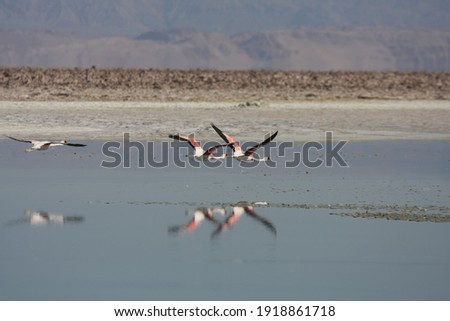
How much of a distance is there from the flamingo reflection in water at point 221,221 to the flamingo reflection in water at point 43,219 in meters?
1.22

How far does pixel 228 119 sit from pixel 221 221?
589 inches

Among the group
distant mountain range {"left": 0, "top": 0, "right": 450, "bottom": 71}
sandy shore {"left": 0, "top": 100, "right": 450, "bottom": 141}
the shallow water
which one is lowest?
the shallow water

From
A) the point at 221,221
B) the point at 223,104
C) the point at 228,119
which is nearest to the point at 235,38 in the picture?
the point at 223,104

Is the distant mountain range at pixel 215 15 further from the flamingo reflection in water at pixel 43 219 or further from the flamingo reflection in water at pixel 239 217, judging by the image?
the flamingo reflection in water at pixel 43 219

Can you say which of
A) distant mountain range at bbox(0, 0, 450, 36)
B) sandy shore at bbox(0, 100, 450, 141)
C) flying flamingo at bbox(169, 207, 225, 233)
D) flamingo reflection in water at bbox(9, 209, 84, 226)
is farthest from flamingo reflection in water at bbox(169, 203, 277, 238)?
distant mountain range at bbox(0, 0, 450, 36)

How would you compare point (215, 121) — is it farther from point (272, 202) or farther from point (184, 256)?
point (184, 256)

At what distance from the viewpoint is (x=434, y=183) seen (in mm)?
16734

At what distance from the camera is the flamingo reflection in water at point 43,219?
13102 millimetres

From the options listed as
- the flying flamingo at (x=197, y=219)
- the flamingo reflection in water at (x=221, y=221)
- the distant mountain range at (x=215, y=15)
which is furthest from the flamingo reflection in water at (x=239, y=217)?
the distant mountain range at (x=215, y=15)

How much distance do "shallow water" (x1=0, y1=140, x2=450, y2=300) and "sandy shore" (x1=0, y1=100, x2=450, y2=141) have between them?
233 inches

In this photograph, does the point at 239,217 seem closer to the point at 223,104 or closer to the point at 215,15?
the point at 223,104

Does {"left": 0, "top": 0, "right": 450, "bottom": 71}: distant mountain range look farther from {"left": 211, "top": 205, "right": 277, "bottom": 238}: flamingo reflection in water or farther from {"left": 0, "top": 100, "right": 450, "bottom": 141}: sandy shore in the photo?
{"left": 211, "top": 205, "right": 277, "bottom": 238}: flamingo reflection in water

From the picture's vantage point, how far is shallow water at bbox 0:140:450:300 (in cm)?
1008

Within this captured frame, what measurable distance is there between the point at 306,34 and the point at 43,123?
106955 millimetres
